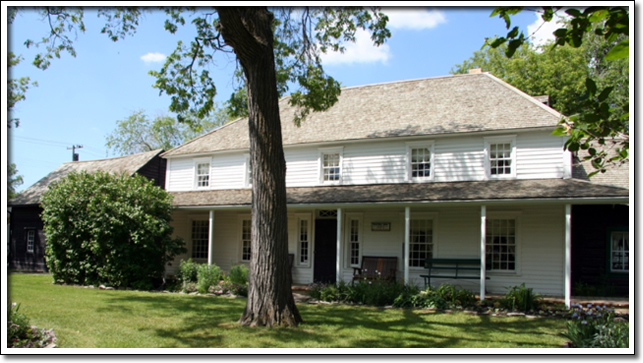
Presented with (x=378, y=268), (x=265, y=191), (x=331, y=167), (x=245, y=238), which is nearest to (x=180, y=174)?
(x=245, y=238)

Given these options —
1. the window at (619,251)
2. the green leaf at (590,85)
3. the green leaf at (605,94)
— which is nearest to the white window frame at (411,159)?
the window at (619,251)

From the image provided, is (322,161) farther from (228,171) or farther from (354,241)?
(228,171)

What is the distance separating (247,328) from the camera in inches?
363

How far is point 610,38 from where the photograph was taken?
16.2ft

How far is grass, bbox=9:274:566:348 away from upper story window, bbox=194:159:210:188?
25.8ft

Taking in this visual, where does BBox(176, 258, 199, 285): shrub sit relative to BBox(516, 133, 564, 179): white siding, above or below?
below

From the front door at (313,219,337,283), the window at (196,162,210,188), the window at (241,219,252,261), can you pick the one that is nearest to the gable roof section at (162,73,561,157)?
the window at (196,162,210,188)

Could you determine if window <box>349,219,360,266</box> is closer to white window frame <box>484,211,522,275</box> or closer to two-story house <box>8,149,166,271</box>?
white window frame <box>484,211,522,275</box>

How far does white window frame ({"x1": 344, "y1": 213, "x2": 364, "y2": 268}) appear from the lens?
17.7 m

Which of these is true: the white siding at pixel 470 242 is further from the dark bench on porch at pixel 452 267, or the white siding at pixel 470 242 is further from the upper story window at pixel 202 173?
the upper story window at pixel 202 173

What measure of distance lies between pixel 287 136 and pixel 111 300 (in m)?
8.76
